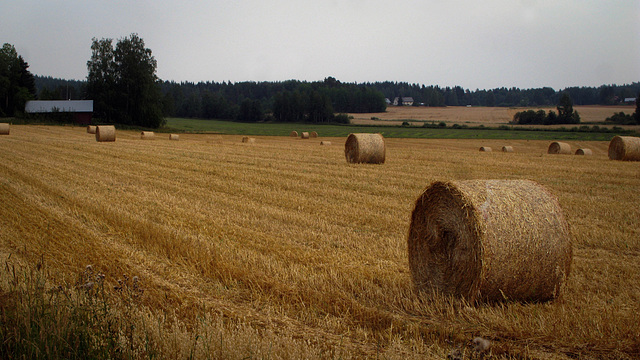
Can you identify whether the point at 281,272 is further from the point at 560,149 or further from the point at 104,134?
the point at 560,149

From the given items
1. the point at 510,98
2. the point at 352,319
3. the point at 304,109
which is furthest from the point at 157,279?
the point at 510,98

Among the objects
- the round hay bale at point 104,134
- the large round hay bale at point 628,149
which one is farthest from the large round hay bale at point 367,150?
the round hay bale at point 104,134

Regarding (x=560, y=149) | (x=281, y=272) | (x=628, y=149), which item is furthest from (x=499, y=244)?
(x=560, y=149)

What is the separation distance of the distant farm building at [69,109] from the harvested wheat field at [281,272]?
53384mm

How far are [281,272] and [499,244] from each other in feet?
8.24

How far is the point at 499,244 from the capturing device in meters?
4.84

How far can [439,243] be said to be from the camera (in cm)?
561

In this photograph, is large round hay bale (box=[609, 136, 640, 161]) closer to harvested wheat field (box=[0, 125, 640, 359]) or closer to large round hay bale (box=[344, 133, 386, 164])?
harvested wheat field (box=[0, 125, 640, 359])

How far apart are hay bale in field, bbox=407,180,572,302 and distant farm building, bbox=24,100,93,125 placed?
206 feet

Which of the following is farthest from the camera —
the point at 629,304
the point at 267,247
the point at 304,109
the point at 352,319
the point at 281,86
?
the point at 281,86

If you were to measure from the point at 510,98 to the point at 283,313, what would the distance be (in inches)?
6809

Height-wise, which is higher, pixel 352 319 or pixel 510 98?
pixel 510 98

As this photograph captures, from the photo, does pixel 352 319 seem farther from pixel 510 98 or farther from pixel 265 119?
pixel 510 98

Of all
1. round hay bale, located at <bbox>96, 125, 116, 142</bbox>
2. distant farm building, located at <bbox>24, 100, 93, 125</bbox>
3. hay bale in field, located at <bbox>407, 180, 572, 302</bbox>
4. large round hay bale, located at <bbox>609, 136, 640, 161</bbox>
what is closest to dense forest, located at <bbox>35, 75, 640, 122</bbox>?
distant farm building, located at <bbox>24, 100, 93, 125</bbox>
